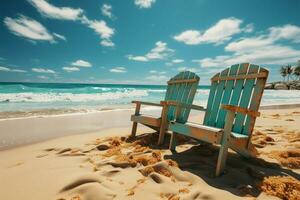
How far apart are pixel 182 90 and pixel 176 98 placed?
0.73 feet

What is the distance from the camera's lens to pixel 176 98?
14.9ft

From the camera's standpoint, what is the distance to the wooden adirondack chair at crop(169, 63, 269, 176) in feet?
8.44

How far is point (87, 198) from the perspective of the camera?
6.79 feet

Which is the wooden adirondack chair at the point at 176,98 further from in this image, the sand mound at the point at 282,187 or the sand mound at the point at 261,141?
the sand mound at the point at 282,187

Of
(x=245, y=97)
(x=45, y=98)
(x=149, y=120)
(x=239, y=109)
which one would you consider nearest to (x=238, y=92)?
(x=245, y=97)

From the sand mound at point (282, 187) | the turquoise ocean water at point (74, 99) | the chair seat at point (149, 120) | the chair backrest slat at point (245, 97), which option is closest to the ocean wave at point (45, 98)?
the turquoise ocean water at point (74, 99)

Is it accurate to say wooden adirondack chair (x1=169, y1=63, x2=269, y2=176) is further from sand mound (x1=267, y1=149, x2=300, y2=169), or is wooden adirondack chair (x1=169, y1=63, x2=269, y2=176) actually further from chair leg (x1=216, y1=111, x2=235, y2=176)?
sand mound (x1=267, y1=149, x2=300, y2=169)

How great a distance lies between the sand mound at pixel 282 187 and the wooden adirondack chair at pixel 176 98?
5.41 feet

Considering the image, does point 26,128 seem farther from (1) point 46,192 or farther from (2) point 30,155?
(1) point 46,192

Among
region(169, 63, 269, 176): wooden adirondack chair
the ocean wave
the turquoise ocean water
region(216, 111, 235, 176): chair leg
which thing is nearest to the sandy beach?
region(216, 111, 235, 176): chair leg

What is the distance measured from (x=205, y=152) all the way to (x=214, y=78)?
1.21 meters

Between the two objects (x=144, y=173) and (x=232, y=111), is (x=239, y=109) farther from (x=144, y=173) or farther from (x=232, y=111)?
(x=144, y=173)

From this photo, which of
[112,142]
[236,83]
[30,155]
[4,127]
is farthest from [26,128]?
[236,83]

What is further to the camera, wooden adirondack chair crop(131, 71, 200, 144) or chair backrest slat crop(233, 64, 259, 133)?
wooden adirondack chair crop(131, 71, 200, 144)
